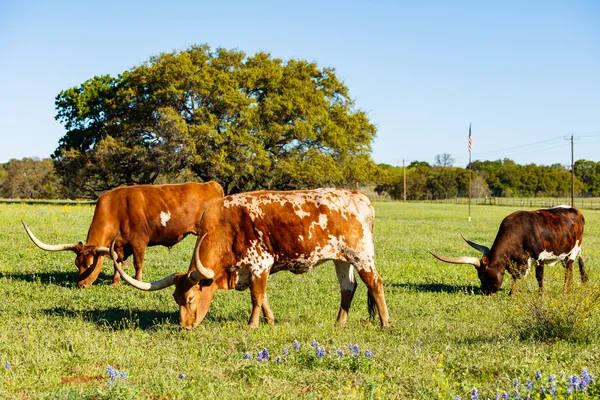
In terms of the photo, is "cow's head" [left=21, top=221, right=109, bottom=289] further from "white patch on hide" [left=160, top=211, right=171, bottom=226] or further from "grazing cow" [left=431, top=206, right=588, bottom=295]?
"grazing cow" [left=431, top=206, right=588, bottom=295]

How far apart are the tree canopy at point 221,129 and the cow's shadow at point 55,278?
27.8m

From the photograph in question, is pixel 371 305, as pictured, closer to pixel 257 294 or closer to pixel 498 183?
pixel 257 294

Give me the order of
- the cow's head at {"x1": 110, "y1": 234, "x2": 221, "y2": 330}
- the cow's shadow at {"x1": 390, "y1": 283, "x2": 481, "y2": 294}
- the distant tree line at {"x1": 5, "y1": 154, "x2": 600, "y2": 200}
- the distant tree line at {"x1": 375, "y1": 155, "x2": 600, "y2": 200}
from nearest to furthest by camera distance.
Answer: the cow's head at {"x1": 110, "y1": 234, "x2": 221, "y2": 330}, the cow's shadow at {"x1": 390, "y1": 283, "x2": 481, "y2": 294}, the distant tree line at {"x1": 5, "y1": 154, "x2": 600, "y2": 200}, the distant tree line at {"x1": 375, "y1": 155, "x2": 600, "y2": 200}

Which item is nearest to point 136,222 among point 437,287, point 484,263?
point 437,287

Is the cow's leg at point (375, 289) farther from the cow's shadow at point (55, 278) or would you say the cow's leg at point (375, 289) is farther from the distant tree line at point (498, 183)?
the distant tree line at point (498, 183)

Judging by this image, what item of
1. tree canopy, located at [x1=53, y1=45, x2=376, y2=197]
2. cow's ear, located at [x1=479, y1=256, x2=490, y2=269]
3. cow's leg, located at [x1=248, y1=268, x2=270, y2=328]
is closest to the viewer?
cow's leg, located at [x1=248, y1=268, x2=270, y2=328]

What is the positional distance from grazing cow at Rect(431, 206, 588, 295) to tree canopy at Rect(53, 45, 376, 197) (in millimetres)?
30502

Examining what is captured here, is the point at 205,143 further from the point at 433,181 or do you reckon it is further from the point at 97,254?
the point at 433,181

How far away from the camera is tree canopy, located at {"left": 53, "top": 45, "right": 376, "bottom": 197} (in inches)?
1601

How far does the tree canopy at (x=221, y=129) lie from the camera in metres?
40.7

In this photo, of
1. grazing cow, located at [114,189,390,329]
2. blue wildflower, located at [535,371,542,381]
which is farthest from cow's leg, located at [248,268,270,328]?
blue wildflower, located at [535,371,542,381]

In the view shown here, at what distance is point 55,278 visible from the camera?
11648 mm

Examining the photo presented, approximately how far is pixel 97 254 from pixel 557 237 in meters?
8.72

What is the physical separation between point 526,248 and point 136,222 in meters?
7.81
